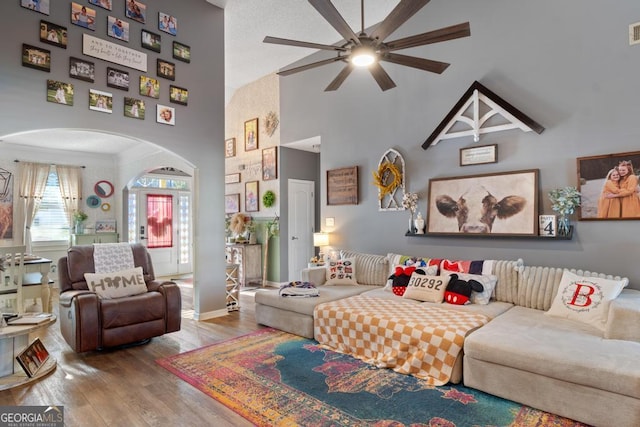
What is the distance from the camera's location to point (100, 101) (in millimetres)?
3816

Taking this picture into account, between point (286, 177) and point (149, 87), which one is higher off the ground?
point (149, 87)

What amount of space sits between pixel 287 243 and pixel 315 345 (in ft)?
→ 10.4

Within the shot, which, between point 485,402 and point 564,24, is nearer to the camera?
point 485,402

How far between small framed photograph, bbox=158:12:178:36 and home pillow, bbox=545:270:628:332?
202 inches

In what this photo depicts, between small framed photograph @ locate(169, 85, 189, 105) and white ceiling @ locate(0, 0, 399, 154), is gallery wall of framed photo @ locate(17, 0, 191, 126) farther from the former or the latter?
white ceiling @ locate(0, 0, 399, 154)

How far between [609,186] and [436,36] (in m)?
2.29

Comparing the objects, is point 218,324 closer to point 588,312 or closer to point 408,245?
point 408,245

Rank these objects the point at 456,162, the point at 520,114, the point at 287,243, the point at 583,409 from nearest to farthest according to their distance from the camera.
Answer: the point at 583,409 < the point at 520,114 < the point at 456,162 < the point at 287,243

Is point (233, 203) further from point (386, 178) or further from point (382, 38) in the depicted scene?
point (382, 38)

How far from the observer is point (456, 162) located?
4309mm

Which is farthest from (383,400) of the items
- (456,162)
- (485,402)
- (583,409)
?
(456,162)

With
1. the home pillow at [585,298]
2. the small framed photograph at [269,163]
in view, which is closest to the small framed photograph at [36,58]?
the small framed photograph at [269,163]

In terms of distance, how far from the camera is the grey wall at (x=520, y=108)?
132 inches

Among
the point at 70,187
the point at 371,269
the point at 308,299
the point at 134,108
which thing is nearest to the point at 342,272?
the point at 371,269
